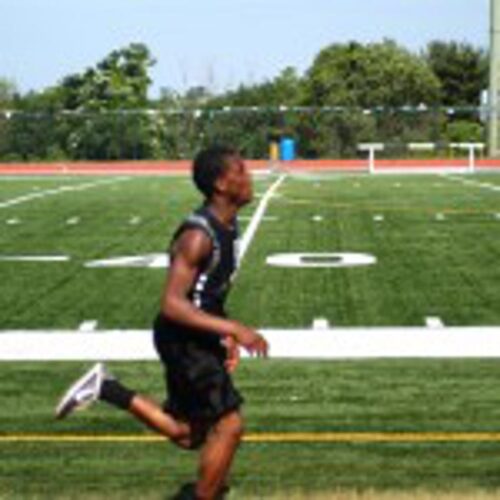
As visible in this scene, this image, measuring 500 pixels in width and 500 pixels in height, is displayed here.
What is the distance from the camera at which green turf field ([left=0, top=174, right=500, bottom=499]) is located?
8219 millimetres

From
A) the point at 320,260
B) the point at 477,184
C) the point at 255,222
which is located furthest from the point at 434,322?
the point at 477,184

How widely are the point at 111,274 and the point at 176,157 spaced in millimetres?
41655

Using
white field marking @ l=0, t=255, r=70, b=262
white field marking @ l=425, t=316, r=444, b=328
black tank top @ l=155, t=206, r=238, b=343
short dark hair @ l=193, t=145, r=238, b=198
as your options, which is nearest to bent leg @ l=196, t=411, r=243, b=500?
black tank top @ l=155, t=206, r=238, b=343

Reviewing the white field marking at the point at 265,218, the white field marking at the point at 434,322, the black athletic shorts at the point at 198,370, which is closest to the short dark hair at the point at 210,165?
the black athletic shorts at the point at 198,370

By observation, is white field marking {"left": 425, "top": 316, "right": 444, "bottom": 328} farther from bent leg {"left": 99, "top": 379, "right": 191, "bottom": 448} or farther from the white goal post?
the white goal post

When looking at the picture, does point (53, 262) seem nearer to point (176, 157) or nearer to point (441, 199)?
point (441, 199)

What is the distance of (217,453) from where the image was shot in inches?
268

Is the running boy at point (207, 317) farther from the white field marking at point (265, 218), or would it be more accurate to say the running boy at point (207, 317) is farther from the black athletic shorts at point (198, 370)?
the white field marking at point (265, 218)

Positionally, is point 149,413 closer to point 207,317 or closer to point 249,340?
point 207,317

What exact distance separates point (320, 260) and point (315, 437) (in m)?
10.7

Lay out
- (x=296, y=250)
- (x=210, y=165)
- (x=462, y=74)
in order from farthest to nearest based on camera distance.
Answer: (x=462, y=74) → (x=296, y=250) → (x=210, y=165)

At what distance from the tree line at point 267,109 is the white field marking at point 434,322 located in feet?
108

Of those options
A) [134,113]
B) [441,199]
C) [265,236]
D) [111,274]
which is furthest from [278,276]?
[134,113]

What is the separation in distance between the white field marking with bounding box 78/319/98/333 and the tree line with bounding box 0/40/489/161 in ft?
109
